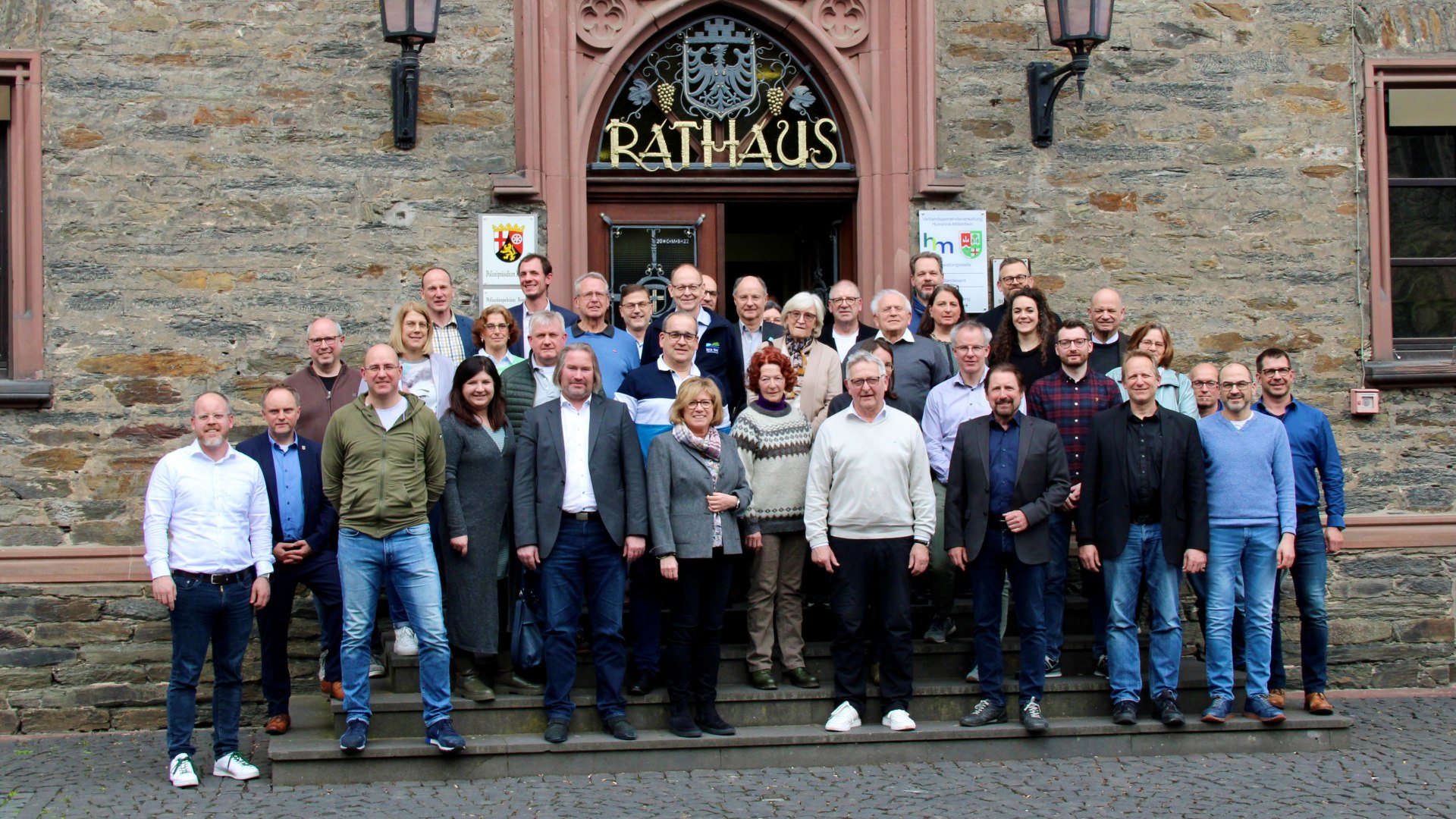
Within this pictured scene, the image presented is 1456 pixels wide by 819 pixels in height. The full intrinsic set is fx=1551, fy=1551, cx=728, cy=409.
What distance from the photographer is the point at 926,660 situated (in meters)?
7.79

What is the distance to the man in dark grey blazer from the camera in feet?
23.2

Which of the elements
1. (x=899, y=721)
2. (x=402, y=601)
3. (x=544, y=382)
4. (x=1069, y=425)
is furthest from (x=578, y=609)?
(x=1069, y=425)

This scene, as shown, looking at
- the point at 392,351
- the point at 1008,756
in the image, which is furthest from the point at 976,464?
the point at 392,351

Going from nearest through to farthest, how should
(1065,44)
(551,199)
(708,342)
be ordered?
(708,342) → (1065,44) → (551,199)

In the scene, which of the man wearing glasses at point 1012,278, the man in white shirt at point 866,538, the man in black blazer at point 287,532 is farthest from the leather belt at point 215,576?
the man wearing glasses at point 1012,278

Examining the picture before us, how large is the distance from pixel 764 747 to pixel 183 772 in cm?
256

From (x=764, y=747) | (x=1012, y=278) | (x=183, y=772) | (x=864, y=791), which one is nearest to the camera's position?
(x=864, y=791)

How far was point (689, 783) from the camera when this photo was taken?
6.77 meters

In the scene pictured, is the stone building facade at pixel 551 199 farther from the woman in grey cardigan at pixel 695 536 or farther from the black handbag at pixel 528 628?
the woman in grey cardigan at pixel 695 536

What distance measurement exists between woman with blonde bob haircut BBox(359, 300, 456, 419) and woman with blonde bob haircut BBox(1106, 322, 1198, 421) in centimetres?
341

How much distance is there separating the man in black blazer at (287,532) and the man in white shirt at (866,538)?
2.31 m

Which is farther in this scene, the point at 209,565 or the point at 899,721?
the point at 899,721

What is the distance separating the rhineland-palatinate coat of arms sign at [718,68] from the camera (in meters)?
9.60

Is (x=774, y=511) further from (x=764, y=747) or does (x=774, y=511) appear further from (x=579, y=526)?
(x=764, y=747)
